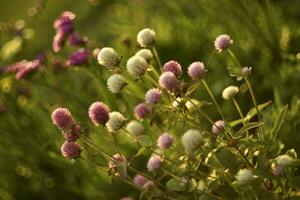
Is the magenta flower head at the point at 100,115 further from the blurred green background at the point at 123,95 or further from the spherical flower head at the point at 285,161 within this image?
the blurred green background at the point at 123,95

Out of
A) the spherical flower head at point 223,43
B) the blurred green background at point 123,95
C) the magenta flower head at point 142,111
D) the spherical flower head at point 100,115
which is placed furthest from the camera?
the blurred green background at point 123,95

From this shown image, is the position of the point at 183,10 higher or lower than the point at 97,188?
higher

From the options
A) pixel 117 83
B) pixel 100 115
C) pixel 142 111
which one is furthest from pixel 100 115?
pixel 142 111

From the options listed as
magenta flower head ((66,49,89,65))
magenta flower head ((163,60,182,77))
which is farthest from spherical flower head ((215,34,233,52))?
magenta flower head ((66,49,89,65))

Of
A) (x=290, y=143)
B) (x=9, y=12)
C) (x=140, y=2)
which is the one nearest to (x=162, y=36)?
(x=140, y=2)

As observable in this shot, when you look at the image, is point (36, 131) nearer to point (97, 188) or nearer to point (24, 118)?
point (24, 118)

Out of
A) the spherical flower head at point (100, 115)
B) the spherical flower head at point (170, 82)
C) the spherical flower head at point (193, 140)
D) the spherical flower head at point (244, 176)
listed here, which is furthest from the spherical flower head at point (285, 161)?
the spherical flower head at point (100, 115)

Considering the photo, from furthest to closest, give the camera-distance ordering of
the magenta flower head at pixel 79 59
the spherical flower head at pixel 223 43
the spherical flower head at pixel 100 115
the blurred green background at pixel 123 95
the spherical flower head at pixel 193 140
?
1. the blurred green background at pixel 123 95
2. the magenta flower head at pixel 79 59
3. the spherical flower head at pixel 223 43
4. the spherical flower head at pixel 100 115
5. the spherical flower head at pixel 193 140
